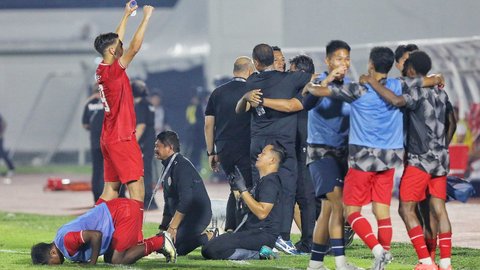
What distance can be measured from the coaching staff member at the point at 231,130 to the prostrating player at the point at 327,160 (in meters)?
2.46

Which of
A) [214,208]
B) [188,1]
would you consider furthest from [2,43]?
[214,208]

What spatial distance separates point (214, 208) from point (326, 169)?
10.6ft

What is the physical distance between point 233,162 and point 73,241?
2445 millimetres

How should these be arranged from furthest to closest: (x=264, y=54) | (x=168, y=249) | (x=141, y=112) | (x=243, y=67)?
(x=141, y=112), (x=243, y=67), (x=264, y=54), (x=168, y=249)

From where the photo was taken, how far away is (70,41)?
109 feet

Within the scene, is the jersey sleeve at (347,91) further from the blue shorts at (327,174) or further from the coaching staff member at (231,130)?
the coaching staff member at (231,130)

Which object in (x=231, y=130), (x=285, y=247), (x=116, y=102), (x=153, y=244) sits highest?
(x=116, y=102)

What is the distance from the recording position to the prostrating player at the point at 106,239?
36.4ft

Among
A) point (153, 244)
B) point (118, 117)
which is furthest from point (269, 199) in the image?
point (118, 117)

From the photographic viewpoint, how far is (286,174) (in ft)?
39.2

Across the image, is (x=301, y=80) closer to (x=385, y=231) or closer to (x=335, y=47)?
(x=335, y=47)

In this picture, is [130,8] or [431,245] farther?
[130,8]

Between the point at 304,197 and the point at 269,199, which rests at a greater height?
the point at 269,199

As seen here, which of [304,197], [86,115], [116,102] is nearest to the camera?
[116,102]
